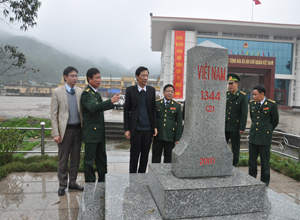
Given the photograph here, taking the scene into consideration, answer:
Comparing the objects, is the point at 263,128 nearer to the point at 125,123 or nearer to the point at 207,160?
the point at 207,160

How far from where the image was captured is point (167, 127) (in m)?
3.44

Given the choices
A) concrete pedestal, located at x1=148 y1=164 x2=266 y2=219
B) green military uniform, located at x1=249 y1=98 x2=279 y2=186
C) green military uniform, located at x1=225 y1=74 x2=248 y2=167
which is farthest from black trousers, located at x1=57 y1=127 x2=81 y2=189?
green military uniform, located at x1=249 y1=98 x2=279 y2=186

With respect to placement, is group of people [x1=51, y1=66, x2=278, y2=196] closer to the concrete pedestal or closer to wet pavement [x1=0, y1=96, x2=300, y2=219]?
wet pavement [x1=0, y1=96, x2=300, y2=219]

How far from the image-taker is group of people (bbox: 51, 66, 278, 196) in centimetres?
306

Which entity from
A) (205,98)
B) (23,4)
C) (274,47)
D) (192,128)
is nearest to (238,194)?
(192,128)

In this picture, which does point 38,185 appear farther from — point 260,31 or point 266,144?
point 260,31

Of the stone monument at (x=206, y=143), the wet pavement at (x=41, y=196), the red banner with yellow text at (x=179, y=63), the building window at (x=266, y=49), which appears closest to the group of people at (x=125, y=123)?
the wet pavement at (x=41, y=196)

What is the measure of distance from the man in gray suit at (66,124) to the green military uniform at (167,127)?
4.14 ft

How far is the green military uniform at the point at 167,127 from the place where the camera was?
3.44 metres

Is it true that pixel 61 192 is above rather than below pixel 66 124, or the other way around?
below

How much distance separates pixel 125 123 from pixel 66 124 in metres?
0.87

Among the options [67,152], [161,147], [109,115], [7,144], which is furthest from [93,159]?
[109,115]

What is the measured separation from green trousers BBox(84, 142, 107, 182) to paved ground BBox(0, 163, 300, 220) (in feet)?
1.09

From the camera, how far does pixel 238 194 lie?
87.6 inches
